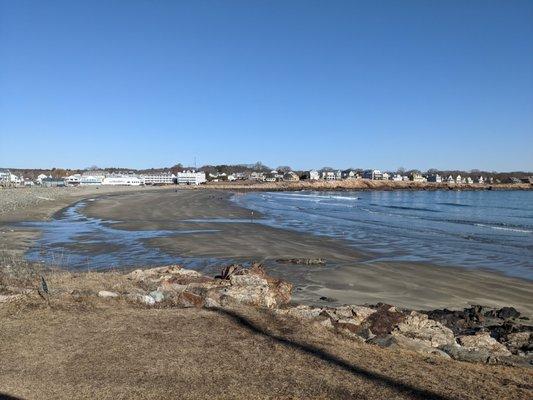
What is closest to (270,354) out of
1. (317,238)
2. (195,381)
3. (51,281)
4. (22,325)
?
(195,381)

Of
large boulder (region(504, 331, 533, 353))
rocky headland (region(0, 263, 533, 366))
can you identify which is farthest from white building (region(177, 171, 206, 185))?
large boulder (region(504, 331, 533, 353))

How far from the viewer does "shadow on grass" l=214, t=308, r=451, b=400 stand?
5.98m

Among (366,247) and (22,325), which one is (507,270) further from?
(22,325)

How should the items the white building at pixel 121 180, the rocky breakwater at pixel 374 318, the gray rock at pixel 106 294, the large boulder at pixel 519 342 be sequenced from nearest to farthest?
1. the rocky breakwater at pixel 374 318
2. the gray rock at pixel 106 294
3. the large boulder at pixel 519 342
4. the white building at pixel 121 180

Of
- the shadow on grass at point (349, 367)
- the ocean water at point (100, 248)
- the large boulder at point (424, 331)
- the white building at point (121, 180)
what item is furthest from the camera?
the white building at point (121, 180)

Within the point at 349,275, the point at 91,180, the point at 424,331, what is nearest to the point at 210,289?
the point at 424,331

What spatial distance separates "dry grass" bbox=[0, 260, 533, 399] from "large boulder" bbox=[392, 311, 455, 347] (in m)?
2.24

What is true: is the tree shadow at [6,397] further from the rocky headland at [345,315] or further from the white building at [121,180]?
the white building at [121,180]

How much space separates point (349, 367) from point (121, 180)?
181 metres

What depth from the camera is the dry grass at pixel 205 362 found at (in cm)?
606

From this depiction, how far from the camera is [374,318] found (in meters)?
11.0

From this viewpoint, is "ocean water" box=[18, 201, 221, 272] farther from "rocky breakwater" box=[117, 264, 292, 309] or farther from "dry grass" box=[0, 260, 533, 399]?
"dry grass" box=[0, 260, 533, 399]

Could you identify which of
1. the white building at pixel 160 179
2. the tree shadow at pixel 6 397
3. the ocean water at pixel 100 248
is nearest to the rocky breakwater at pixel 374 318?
the tree shadow at pixel 6 397

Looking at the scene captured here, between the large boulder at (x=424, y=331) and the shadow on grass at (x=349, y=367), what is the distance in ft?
9.97
